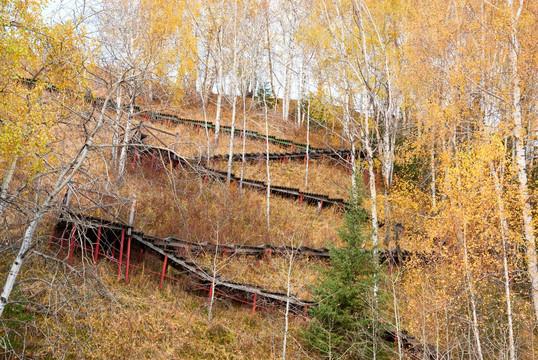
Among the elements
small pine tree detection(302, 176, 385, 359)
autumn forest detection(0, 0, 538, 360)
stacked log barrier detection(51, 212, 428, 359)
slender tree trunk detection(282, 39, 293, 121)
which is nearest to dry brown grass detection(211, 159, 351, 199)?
autumn forest detection(0, 0, 538, 360)

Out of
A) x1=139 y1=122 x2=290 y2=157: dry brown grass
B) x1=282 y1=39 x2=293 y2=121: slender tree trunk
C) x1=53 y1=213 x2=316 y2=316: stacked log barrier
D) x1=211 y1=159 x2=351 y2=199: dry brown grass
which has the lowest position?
x1=53 y1=213 x2=316 y2=316: stacked log barrier

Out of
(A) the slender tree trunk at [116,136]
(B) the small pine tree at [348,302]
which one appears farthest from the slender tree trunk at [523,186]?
(A) the slender tree trunk at [116,136]

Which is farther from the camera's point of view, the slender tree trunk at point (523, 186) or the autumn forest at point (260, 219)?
the slender tree trunk at point (523, 186)

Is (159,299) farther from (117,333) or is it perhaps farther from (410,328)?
(410,328)

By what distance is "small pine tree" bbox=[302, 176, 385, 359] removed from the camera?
10211 millimetres

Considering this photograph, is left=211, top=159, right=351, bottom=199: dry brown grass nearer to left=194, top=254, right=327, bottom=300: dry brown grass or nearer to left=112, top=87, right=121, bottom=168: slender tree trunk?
left=194, top=254, right=327, bottom=300: dry brown grass

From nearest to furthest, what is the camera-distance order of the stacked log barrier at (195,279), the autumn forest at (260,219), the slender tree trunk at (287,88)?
1. the autumn forest at (260,219)
2. the stacked log barrier at (195,279)
3. the slender tree trunk at (287,88)

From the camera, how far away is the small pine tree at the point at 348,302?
33.5 ft

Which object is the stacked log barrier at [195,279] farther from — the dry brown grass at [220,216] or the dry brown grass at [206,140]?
the dry brown grass at [206,140]

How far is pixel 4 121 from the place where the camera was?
6.25 m

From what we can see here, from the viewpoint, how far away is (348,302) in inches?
416

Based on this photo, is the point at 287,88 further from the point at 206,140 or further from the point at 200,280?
the point at 200,280

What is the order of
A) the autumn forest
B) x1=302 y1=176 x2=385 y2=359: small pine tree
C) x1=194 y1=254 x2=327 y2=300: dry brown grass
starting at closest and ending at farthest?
the autumn forest, x1=302 y1=176 x2=385 y2=359: small pine tree, x1=194 y1=254 x2=327 y2=300: dry brown grass

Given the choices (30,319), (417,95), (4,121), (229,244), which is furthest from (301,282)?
(417,95)
